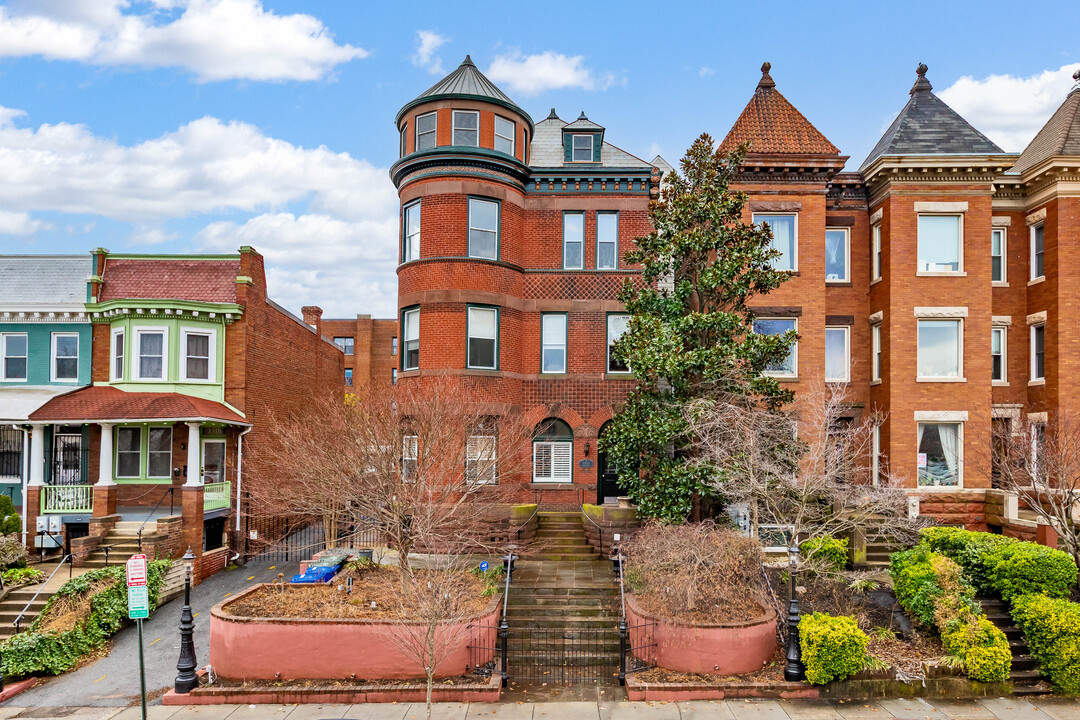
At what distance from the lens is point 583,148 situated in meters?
23.0

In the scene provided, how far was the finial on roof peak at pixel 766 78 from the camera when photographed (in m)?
23.3

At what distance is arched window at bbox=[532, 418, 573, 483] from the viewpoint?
21656mm

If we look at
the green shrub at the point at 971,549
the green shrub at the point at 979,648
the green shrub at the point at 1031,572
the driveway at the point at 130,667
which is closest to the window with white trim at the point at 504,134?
the driveway at the point at 130,667

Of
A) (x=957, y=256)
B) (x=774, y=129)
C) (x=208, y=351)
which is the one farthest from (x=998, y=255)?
(x=208, y=351)

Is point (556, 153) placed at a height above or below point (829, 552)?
above

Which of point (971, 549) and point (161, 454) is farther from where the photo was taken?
point (161, 454)

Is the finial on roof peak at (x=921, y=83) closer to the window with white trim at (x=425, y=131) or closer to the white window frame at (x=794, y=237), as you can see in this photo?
the white window frame at (x=794, y=237)

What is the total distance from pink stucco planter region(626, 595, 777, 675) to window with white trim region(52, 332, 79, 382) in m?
20.4

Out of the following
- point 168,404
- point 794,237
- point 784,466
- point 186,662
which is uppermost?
point 794,237

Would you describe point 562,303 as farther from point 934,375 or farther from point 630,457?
point 934,375

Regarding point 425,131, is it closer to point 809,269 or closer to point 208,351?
point 208,351

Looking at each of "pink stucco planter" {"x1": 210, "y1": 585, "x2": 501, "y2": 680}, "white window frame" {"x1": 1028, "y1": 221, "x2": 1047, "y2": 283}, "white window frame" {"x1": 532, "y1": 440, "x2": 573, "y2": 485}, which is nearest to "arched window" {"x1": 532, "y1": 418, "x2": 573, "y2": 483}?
"white window frame" {"x1": 532, "y1": 440, "x2": 573, "y2": 485}

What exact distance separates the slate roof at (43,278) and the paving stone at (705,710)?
22183mm

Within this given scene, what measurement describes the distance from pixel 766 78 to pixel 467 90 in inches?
416
